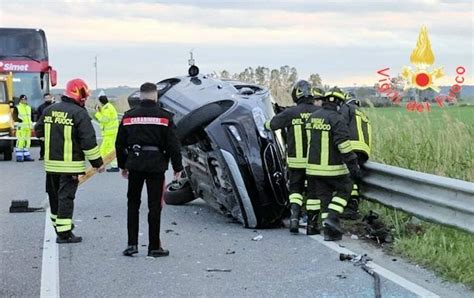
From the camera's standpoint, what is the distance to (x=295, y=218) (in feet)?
26.3

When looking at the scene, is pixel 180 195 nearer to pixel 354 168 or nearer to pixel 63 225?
pixel 63 225

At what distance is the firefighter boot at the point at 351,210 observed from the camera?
8516mm

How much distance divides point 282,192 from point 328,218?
971 mm

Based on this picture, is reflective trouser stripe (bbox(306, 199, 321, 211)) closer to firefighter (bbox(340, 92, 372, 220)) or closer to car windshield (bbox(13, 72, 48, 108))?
firefighter (bbox(340, 92, 372, 220))

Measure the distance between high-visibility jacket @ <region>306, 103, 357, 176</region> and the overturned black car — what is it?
0.66m

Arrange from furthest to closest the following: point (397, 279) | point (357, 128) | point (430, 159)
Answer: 1. point (430, 159)
2. point (357, 128)
3. point (397, 279)

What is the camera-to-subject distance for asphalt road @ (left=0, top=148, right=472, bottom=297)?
225 inches

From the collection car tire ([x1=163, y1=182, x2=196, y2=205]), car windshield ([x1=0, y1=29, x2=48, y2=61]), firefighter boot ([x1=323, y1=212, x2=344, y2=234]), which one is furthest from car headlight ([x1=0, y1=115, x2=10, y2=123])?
→ firefighter boot ([x1=323, y1=212, x2=344, y2=234])

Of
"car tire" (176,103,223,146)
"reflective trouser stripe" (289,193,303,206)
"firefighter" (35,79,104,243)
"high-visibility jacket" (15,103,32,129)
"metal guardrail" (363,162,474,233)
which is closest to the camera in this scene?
"metal guardrail" (363,162,474,233)

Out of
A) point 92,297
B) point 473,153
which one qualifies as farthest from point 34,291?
point 473,153

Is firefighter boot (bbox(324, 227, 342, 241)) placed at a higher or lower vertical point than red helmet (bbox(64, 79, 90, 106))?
lower

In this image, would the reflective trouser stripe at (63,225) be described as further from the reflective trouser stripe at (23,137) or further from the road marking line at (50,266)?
the reflective trouser stripe at (23,137)

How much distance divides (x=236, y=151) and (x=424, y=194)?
2196 millimetres

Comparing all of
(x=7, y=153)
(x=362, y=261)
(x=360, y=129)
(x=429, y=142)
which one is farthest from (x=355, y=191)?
(x=7, y=153)
